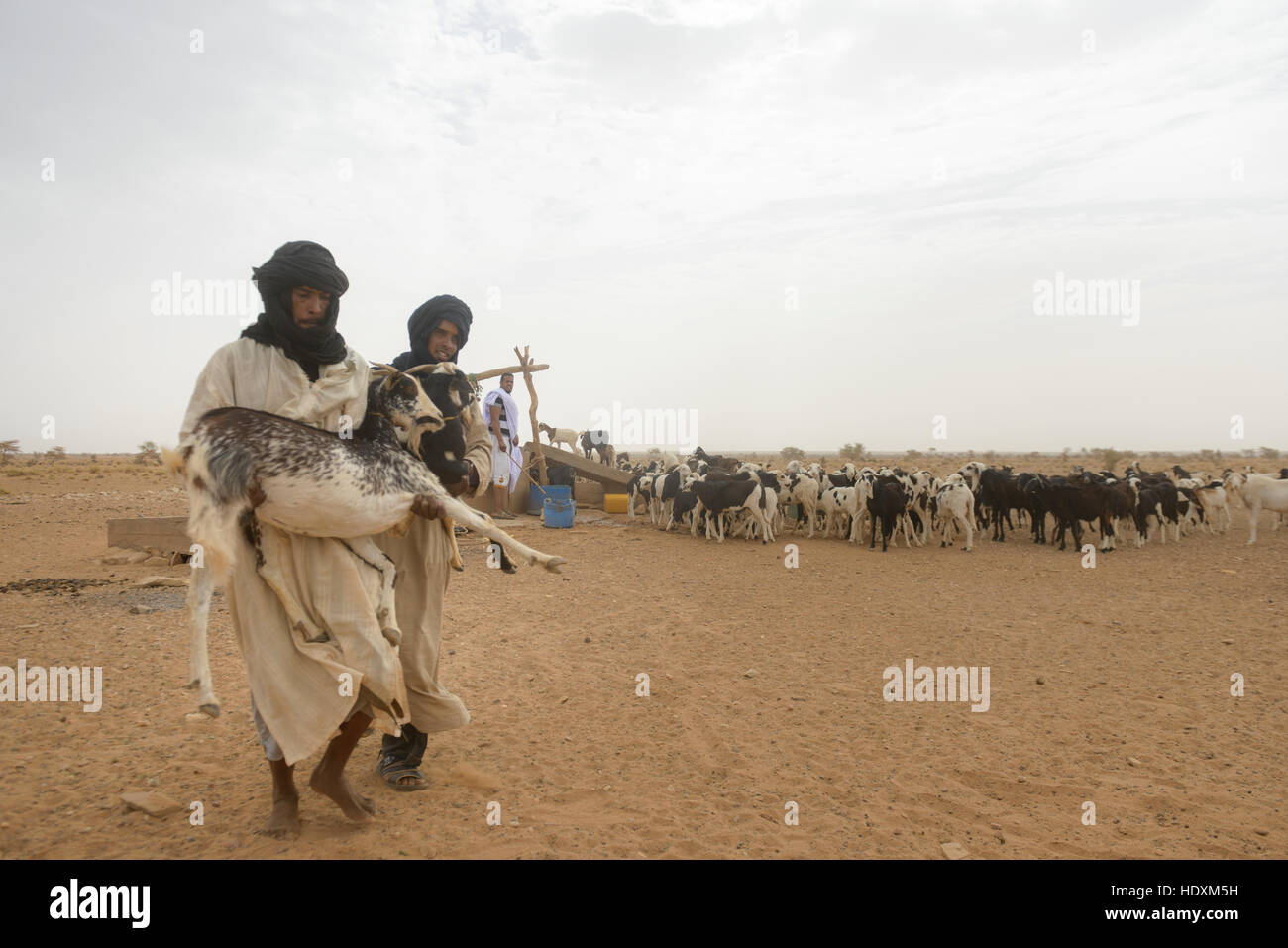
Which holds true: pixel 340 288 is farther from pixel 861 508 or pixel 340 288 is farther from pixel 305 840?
pixel 861 508

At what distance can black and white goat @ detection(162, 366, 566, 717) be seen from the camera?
2449 millimetres

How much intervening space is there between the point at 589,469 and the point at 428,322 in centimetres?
1278

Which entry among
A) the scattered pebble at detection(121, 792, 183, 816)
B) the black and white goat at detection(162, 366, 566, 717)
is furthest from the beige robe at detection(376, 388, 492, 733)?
the scattered pebble at detection(121, 792, 183, 816)

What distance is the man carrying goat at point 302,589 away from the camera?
2619 mm

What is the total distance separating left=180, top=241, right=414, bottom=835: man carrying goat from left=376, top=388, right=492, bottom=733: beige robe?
1.35ft

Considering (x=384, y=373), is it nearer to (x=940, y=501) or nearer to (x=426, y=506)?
(x=426, y=506)

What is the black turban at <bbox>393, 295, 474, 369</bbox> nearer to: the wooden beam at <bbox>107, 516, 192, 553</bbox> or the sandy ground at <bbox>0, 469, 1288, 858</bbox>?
the sandy ground at <bbox>0, 469, 1288, 858</bbox>

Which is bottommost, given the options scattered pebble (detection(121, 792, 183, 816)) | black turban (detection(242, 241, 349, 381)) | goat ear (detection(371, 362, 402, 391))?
scattered pebble (detection(121, 792, 183, 816))

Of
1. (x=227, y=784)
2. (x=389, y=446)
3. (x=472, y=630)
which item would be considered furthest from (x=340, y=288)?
(x=472, y=630)

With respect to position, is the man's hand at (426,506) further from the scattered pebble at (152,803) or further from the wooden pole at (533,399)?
the wooden pole at (533,399)

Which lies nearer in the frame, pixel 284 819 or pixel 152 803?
pixel 284 819

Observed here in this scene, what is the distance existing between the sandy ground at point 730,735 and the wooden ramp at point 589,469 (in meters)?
7.14

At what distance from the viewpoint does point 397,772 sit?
338 cm

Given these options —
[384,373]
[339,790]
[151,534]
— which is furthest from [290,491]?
[151,534]
